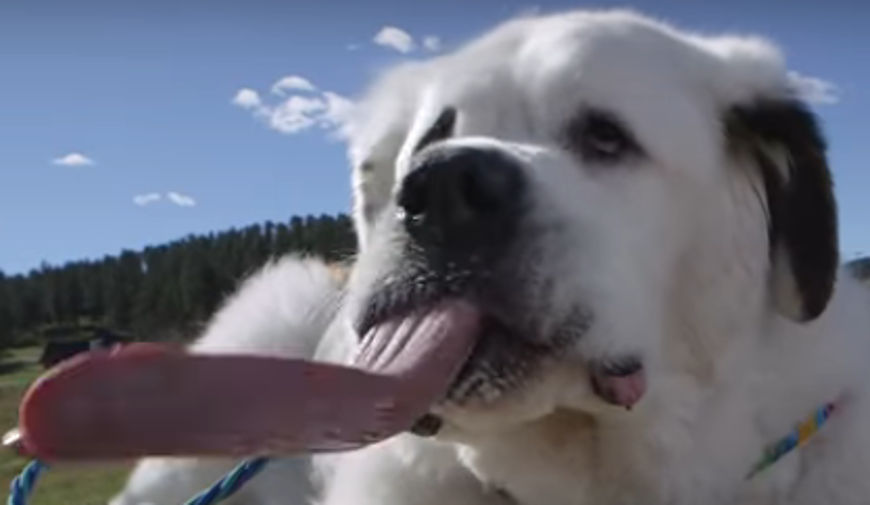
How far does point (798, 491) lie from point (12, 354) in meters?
102

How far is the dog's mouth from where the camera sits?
2766mm

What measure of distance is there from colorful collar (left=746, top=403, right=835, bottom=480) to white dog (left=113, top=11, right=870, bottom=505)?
0.07 ft

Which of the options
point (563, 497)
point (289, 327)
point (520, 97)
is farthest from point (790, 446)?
point (289, 327)

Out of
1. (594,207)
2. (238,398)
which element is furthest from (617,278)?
(238,398)

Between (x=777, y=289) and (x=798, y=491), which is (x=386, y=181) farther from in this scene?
(x=798, y=491)

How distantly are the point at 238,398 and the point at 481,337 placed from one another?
75 centimetres

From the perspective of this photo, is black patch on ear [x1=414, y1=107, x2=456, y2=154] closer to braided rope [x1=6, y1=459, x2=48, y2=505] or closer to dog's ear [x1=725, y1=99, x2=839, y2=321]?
dog's ear [x1=725, y1=99, x2=839, y2=321]

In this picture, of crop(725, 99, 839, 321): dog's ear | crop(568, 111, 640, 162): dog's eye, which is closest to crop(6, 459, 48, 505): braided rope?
crop(568, 111, 640, 162): dog's eye

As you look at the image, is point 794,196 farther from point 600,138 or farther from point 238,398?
point 238,398

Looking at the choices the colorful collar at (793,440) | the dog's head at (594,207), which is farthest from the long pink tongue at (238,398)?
the colorful collar at (793,440)

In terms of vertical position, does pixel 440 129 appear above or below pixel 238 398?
above

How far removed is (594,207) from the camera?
9.88 feet

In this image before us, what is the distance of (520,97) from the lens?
330 centimetres

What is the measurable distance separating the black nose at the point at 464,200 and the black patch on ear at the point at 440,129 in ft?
1.78
